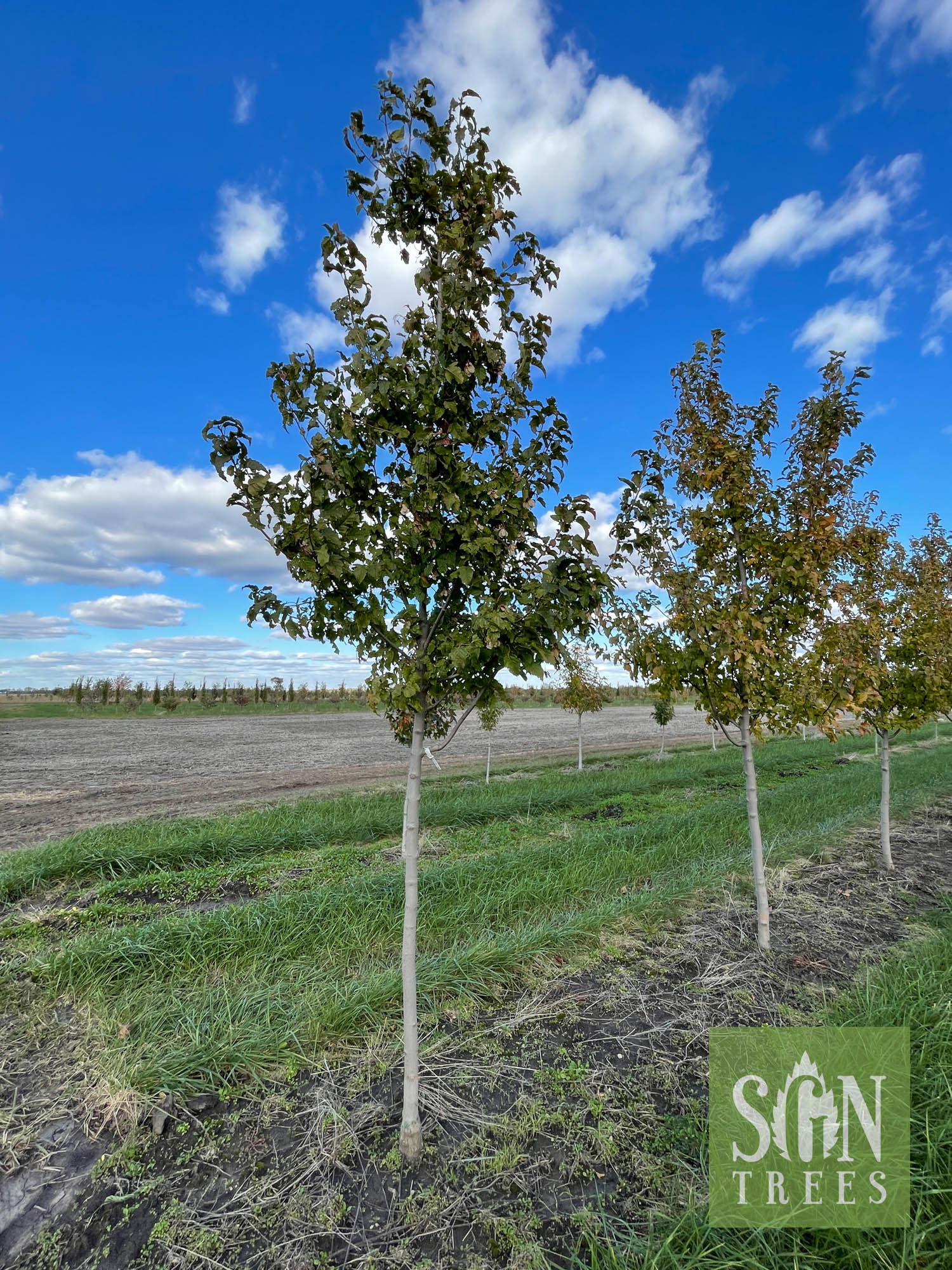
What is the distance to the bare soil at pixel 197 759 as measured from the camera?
1329 cm

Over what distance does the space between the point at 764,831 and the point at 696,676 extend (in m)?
5.55

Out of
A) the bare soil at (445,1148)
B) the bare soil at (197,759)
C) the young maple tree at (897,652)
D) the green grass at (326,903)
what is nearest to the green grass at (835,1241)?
the bare soil at (445,1148)

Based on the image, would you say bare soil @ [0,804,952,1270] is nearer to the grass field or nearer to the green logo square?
the grass field

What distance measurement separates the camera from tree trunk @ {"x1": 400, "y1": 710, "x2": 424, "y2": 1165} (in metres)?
3.18

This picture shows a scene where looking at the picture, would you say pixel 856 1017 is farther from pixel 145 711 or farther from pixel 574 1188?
pixel 145 711

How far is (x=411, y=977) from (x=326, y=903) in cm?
326

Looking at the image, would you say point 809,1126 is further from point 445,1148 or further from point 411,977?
point 411,977

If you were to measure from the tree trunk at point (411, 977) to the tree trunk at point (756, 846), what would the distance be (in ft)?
11.8

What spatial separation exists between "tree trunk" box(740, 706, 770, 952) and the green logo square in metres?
1.62

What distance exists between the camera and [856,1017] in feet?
13.1

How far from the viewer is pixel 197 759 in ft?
71.9

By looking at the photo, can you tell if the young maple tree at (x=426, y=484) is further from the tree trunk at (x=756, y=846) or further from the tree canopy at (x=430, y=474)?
the tree trunk at (x=756, y=846)

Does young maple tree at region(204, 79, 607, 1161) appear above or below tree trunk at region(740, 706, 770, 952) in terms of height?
above

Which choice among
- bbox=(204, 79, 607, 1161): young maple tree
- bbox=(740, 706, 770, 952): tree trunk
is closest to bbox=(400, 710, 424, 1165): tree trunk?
bbox=(204, 79, 607, 1161): young maple tree
